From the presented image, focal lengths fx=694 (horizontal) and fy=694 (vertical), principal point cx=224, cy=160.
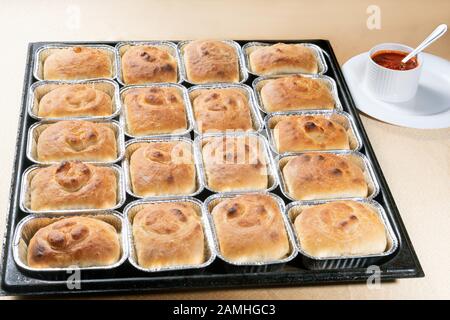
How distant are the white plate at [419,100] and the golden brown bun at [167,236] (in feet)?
3.28

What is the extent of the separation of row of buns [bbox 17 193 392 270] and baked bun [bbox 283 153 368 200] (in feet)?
0.24

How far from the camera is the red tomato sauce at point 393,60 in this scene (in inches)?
110

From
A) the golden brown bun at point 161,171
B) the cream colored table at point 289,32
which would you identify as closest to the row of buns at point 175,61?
the cream colored table at point 289,32

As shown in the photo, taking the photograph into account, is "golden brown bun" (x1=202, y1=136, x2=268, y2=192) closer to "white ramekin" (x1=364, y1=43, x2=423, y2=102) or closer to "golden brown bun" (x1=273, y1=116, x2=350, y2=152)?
"golden brown bun" (x1=273, y1=116, x2=350, y2=152)

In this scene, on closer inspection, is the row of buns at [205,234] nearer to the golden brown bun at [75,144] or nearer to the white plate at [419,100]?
the golden brown bun at [75,144]

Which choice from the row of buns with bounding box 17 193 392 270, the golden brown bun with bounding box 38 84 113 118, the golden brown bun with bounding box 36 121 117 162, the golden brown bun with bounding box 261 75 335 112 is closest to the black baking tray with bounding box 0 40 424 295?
the row of buns with bounding box 17 193 392 270

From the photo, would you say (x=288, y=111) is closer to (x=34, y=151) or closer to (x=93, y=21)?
(x=34, y=151)

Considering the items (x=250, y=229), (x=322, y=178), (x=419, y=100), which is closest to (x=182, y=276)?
(x=250, y=229)

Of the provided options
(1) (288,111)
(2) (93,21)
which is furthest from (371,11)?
(2) (93,21)

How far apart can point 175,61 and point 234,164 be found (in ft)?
2.24

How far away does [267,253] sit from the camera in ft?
6.79

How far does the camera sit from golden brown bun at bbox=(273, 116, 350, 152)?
2.47 metres

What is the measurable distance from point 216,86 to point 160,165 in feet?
1.78
